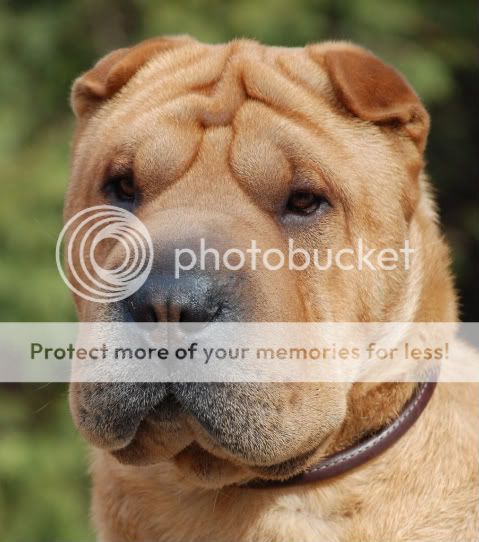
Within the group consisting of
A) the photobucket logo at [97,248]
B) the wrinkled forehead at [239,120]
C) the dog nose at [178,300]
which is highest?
the wrinkled forehead at [239,120]

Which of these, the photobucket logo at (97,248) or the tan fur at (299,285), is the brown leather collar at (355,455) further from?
the photobucket logo at (97,248)

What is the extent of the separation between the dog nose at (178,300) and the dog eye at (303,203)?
51 centimetres

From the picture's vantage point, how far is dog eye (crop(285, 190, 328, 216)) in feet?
9.70

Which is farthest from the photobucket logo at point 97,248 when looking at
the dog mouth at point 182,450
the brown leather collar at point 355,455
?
the brown leather collar at point 355,455

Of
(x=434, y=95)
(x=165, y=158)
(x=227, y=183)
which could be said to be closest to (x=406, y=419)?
(x=227, y=183)

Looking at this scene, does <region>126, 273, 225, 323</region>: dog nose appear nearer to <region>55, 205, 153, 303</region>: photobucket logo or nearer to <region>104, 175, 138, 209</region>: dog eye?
<region>55, 205, 153, 303</region>: photobucket logo

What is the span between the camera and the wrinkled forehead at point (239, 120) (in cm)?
296

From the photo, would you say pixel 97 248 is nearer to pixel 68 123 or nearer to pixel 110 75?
pixel 110 75

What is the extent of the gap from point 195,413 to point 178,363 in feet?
0.53

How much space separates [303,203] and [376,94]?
47cm

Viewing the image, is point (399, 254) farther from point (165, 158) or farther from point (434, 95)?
point (434, 95)

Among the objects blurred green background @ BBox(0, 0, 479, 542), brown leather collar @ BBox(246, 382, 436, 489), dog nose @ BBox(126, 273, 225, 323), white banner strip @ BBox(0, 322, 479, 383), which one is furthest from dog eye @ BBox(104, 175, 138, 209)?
blurred green background @ BBox(0, 0, 479, 542)

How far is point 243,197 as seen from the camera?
Result: 2.90 meters

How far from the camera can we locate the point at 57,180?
279 inches
